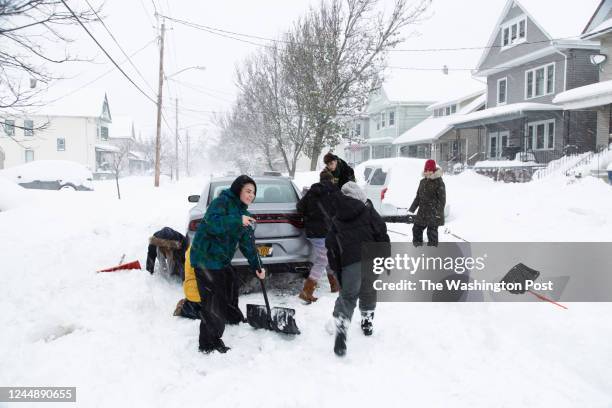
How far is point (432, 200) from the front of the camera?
729 cm

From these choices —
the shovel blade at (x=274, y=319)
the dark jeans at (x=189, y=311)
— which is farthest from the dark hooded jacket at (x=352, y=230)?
the dark jeans at (x=189, y=311)

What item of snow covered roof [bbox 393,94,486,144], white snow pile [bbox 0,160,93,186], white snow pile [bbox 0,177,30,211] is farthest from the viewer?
snow covered roof [bbox 393,94,486,144]

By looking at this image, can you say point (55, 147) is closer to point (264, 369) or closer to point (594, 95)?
point (594, 95)

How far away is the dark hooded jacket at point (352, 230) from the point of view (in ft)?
13.4

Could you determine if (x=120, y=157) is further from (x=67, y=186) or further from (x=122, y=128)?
(x=122, y=128)

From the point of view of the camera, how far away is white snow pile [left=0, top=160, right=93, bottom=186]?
2081 cm

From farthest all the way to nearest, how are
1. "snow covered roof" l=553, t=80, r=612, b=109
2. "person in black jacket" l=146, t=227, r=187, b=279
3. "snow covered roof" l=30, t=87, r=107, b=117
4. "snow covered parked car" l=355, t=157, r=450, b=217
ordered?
"snow covered roof" l=30, t=87, r=107, b=117 < "snow covered roof" l=553, t=80, r=612, b=109 < "snow covered parked car" l=355, t=157, r=450, b=217 < "person in black jacket" l=146, t=227, r=187, b=279

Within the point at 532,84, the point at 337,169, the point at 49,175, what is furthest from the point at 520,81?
the point at 49,175

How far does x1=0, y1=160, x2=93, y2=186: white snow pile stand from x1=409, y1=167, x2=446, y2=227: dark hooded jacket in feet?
66.0

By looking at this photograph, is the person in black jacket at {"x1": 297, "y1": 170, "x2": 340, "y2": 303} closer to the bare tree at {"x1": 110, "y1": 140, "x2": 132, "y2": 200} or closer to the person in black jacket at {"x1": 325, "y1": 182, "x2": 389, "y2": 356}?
the person in black jacket at {"x1": 325, "y1": 182, "x2": 389, "y2": 356}

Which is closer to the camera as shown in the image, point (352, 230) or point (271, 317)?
point (352, 230)

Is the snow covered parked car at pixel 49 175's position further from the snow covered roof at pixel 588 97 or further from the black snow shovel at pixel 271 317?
the snow covered roof at pixel 588 97

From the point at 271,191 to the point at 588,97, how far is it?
1629 cm

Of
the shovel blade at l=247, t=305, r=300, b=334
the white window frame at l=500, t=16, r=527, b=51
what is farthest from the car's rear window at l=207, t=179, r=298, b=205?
the white window frame at l=500, t=16, r=527, b=51
